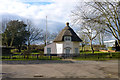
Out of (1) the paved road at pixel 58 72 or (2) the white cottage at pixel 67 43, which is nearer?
(1) the paved road at pixel 58 72

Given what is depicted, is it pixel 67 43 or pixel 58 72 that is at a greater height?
pixel 67 43

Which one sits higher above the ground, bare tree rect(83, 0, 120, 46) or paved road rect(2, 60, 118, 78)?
bare tree rect(83, 0, 120, 46)

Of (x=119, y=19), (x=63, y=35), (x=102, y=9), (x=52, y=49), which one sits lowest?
(x=52, y=49)

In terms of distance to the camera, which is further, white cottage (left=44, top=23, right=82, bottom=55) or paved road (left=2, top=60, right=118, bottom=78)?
white cottage (left=44, top=23, right=82, bottom=55)

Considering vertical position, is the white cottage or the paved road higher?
the white cottage

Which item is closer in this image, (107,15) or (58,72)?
(58,72)

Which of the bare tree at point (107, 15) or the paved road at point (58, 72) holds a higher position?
the bare tree at point (107, 15)

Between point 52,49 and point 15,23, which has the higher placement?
point 15,23

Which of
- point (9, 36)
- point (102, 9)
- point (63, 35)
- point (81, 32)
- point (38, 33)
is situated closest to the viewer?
point (102, 9)

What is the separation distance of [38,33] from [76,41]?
28009 mm

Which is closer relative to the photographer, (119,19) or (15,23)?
(119,19)

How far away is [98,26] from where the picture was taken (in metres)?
23.8

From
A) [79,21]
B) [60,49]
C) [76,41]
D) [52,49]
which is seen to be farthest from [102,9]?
[52,49]

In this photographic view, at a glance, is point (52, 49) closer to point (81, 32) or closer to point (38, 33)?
point (81, 32)
